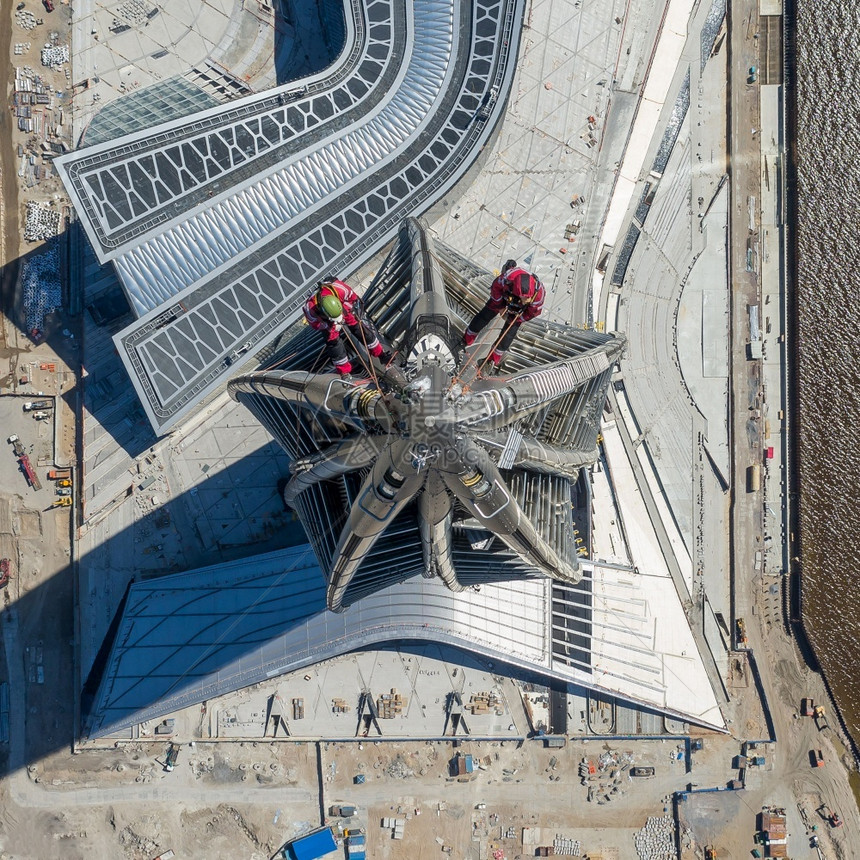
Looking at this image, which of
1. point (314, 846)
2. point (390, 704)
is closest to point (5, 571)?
point (390, 704)

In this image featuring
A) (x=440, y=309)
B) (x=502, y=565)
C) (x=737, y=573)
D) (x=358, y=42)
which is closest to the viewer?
(x=440, y=309)

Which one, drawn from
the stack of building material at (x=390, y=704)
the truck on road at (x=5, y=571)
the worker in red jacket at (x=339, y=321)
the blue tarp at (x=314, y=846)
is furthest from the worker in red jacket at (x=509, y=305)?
the truck on road at (x=5, y=571)

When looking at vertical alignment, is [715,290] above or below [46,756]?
above

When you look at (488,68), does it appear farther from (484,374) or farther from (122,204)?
(484,374)

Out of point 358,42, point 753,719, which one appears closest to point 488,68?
point 358,42

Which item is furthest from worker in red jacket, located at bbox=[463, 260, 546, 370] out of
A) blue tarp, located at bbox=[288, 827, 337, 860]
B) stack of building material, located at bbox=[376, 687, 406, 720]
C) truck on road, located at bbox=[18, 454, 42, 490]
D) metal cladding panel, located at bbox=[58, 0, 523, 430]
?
blue tarp, located at bbox=[288, 827, 337, 860]

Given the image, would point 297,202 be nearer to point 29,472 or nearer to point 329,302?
point 329,302
